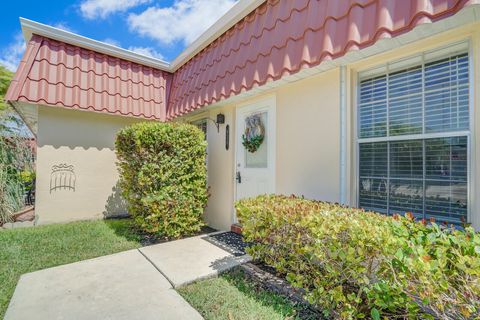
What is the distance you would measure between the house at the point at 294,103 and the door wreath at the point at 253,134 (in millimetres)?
25

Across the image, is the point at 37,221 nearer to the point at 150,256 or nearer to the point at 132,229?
the point at 132,229

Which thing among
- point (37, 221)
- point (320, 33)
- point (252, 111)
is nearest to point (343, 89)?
point (320, 33)

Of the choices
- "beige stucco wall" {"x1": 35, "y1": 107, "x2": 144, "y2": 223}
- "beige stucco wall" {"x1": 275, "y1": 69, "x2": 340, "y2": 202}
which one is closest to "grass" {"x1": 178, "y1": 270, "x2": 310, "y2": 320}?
"beige stucco wall" {"x1": 275, "y1": 69, "x2": 340, "y2": 202}

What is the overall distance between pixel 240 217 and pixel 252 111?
2341 millimetres

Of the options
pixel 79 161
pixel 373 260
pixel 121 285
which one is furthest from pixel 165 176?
pixel 373 260

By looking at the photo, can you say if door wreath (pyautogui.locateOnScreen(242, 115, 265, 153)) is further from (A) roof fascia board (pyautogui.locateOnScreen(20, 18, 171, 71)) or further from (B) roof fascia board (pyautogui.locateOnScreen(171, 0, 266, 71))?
(A) roof fascia board (pyautogui.locateOnScreen(20, 18, 171, 71))

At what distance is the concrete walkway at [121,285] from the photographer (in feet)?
7.84

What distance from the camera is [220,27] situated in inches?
189

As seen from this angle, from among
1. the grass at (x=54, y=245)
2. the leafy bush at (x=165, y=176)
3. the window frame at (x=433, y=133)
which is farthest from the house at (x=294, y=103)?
the grass at (x=54, y=245)

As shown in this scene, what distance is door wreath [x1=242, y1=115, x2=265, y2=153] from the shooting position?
456 cm

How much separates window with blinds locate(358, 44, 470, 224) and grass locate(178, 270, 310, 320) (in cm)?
167

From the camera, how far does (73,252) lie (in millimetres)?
3912

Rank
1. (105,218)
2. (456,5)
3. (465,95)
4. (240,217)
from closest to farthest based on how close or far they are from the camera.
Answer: (456,5) → (465,95) → (240,217) → (105,218)

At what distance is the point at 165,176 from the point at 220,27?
311 cm
